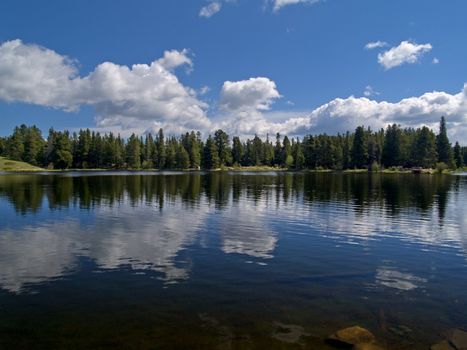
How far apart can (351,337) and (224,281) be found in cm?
807

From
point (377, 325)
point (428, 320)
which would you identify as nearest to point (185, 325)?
point (377, 325)

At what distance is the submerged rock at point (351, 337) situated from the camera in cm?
1273

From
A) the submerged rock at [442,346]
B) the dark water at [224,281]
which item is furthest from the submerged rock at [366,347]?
the submerged rock at [442,346]

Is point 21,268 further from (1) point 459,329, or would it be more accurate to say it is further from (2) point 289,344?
(1) point 459,329

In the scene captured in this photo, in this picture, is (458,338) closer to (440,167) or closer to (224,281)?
(224,281)

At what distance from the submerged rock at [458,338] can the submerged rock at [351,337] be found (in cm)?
273

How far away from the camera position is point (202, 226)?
1404 inches

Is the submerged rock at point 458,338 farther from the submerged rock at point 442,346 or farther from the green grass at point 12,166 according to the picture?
the green grass at point 12,166

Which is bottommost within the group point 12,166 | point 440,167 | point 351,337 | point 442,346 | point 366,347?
point 442,346

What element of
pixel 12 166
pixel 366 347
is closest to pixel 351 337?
pixel 366 347

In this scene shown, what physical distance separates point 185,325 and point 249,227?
21.9 metres

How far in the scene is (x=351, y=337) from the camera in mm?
12938

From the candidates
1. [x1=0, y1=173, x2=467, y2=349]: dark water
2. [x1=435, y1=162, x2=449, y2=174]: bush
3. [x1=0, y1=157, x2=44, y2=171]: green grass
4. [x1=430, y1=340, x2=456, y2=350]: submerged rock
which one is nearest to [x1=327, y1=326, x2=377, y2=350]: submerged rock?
[x1=0, y1=173, x2=467, y2=349]: dark water

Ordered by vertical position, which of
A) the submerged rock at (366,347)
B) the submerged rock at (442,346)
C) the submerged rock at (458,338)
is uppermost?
the submerged rock at (366,347)
